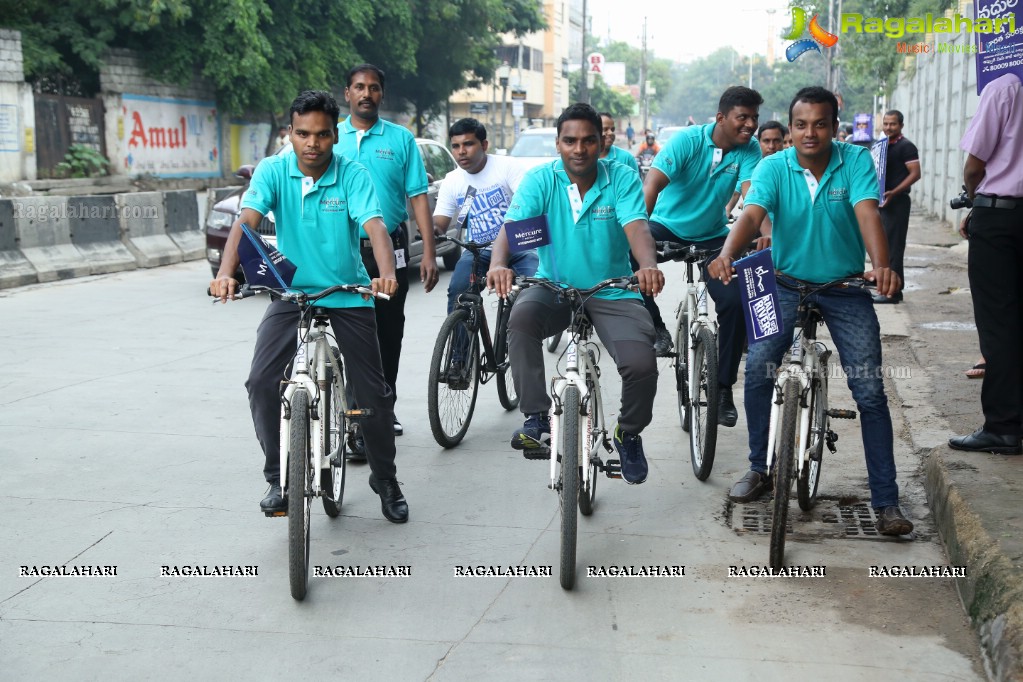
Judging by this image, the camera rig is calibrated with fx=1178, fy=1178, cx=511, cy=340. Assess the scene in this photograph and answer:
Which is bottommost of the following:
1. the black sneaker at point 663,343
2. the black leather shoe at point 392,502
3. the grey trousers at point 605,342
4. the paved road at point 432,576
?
the paved road at point 432,576

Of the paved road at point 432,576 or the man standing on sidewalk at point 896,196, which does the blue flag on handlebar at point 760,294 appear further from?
the man standing on sidewalk at point 896,196

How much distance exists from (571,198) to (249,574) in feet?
6.78

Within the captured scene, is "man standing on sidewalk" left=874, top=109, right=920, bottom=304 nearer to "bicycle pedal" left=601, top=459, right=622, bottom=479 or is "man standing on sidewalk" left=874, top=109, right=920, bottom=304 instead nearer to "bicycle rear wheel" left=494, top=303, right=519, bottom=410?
"bicycle rear wheel" left=494, top=303, right=519, bottom=410

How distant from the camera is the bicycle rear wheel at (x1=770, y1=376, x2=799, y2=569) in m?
4.61

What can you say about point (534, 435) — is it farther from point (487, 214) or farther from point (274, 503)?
point (487, 214)

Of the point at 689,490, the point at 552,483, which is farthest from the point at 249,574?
the point at 689,490

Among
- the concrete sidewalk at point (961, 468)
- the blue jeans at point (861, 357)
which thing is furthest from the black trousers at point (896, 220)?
the blue jeans at point (861, 357)

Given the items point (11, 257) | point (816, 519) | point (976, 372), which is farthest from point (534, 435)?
point (11, 257)

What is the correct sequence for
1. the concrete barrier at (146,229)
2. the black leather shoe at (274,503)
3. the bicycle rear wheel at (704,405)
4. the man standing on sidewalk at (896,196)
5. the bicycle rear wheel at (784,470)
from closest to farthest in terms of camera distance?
the bicycle rear wheel at (784,470)
the black leather shoe at (274,503)
the bicycle rear wheel at (704,405)
the man standing on sidewalk at (896,196)
the concrete barrier at (146,229)

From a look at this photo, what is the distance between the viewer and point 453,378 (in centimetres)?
674

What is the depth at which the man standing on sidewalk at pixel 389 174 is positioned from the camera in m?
6.33

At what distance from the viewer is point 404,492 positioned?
5914mm

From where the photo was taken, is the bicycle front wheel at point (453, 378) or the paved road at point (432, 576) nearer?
the paved road at point (432, 576)

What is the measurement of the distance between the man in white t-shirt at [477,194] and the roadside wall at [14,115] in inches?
529
